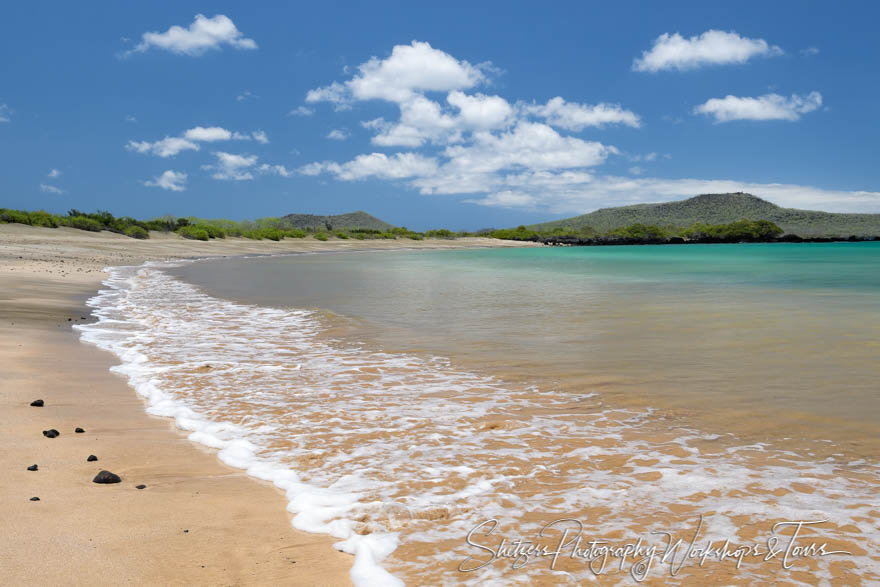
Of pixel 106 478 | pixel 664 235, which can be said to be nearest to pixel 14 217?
pixel 106 478

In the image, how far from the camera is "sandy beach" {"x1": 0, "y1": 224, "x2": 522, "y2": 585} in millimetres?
2834

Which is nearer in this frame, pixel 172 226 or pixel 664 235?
pixel 172 226

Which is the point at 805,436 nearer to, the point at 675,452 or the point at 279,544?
the point at 675,452

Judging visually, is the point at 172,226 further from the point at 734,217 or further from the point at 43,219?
the point at 734,217

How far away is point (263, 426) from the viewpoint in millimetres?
5289

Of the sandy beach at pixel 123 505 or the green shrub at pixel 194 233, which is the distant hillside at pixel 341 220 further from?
the sandy beach at pixel 123 505

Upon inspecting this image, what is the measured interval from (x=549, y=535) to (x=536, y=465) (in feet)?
3.56

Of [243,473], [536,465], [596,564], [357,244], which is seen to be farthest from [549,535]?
[357,244]

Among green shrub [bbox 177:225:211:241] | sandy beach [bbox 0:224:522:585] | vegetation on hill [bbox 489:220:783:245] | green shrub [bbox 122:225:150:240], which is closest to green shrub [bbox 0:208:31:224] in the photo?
green shrub [bbox 122:225:150:240]

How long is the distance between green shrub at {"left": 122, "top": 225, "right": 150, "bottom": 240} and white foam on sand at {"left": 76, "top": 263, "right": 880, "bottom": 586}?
177ft

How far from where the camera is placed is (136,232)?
55.9 meters

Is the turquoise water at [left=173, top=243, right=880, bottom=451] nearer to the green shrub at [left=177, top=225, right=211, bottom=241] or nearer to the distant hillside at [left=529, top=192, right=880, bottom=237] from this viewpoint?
the green shrub at [left=177, top=225, right=211, bottom=241]

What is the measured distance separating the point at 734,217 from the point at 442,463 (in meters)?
188

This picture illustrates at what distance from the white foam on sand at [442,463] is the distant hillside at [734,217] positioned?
155 m
